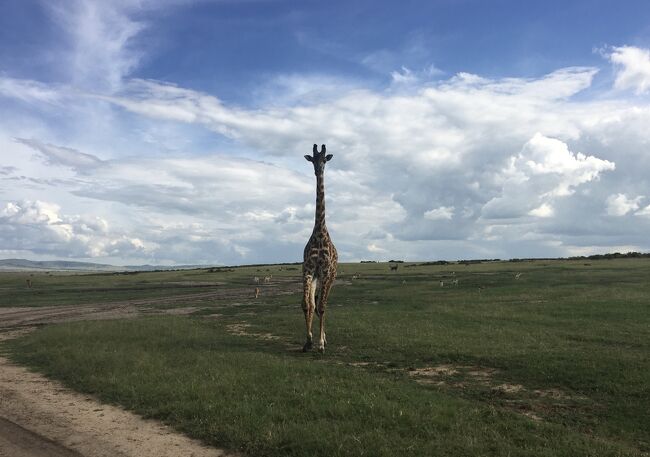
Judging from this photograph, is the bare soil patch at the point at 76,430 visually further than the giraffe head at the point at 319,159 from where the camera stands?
No

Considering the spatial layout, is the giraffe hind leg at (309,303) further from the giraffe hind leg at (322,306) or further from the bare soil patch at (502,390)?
the bare soil patch at (502,390)

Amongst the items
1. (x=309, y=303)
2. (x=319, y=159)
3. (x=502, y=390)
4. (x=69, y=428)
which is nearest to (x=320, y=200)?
(x=319, y=159)

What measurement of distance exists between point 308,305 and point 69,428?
37.0ft

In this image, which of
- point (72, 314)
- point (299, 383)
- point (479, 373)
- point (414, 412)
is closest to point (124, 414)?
point (299, 383)

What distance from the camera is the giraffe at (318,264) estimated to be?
21.3m

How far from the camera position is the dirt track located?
9.92 m

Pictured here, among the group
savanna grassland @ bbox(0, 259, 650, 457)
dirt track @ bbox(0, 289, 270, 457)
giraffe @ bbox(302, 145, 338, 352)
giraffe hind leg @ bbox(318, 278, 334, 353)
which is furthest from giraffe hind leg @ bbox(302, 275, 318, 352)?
dirt track @ bbox(0, 289, 270, 457)

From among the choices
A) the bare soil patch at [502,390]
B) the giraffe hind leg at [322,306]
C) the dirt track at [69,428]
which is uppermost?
the giraffe hind leg at [322,306]

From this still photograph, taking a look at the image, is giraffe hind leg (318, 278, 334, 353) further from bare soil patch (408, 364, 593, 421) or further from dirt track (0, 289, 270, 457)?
dirt track (0, 289, 270, 457)

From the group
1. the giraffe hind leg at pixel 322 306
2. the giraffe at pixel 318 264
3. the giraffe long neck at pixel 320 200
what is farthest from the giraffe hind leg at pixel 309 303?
the giraffe long neck at pixel 320 200

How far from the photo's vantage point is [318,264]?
22125 mm

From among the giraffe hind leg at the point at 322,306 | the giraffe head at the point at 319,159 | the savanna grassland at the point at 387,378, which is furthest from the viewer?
the giraffe head at the point at 319,159

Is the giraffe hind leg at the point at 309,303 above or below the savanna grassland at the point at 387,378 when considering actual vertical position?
above

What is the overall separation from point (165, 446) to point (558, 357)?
45.7 ft
